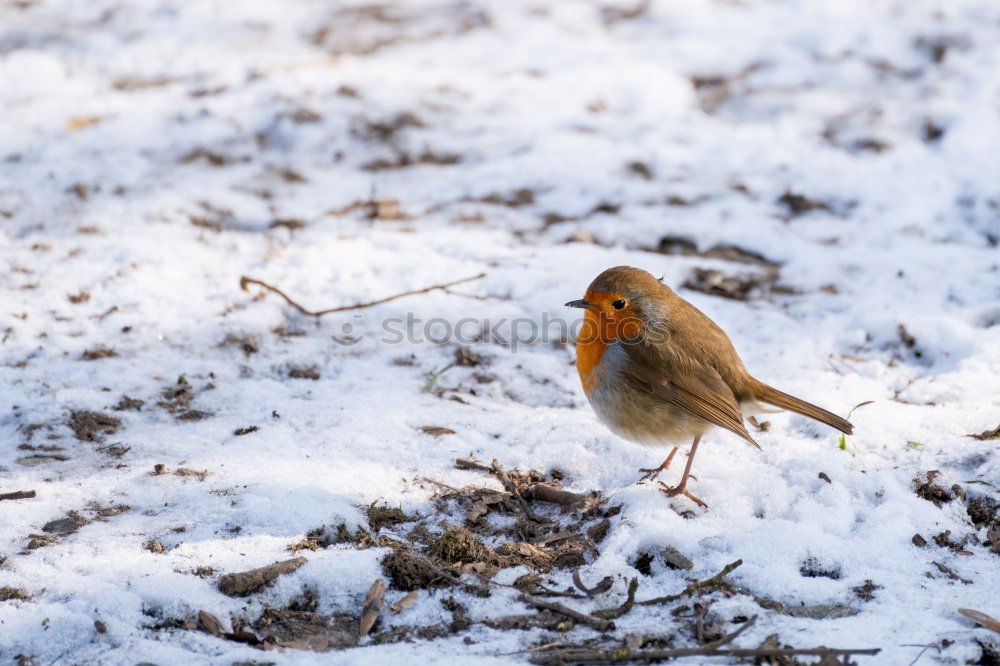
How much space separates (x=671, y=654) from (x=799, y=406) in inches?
57.5

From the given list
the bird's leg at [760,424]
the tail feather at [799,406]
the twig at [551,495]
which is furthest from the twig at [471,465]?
the bird's leg at [760,424]

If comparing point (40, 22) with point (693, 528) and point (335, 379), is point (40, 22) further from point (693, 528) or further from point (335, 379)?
point (693, 528)

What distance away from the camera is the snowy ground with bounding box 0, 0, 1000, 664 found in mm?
2916

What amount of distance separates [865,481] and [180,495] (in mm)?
2634

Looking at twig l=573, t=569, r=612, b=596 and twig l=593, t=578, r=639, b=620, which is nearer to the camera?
twig l=593, t=578, r=639, b=620

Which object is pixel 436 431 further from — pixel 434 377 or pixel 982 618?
pixel 982 618

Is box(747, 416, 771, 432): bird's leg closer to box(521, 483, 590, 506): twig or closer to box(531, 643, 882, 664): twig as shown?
box(521, 483, 590, 506): twig

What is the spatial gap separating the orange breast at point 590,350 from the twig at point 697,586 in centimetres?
102

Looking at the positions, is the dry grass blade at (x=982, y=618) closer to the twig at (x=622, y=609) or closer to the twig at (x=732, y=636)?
the twig at (x=732, y=636)

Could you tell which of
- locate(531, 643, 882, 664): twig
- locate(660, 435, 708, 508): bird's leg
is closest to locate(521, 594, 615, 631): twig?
locate(531, 643, 882, 664): twig

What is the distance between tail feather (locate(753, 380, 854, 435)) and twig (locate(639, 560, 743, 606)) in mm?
859

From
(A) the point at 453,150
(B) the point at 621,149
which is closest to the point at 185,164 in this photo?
(A) the point at 453,150

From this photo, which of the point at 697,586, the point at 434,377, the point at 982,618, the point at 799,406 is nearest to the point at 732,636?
the point at 697,586

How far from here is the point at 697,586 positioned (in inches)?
114
